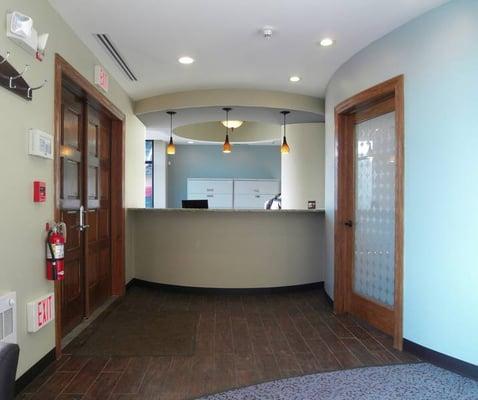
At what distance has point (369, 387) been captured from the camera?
94.2 inches

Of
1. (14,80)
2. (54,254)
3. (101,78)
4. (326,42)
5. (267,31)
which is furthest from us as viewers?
(101,78)

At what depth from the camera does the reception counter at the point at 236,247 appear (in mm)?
4754

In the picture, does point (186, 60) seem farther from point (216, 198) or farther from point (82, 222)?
point (216, 198)

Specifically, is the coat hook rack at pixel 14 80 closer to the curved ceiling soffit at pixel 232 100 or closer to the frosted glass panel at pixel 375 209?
the curved ceiling soffit at pixel 232 100

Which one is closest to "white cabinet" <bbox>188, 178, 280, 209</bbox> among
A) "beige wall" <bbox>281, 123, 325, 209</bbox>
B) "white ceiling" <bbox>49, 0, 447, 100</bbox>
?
"beige wall" <bbox>281, 123, 325, 209</bbox>

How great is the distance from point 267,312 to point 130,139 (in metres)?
2.95

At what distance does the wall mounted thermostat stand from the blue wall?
22.8 feet

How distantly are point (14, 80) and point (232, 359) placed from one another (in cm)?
241

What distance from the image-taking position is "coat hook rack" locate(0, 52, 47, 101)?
82.0 inches

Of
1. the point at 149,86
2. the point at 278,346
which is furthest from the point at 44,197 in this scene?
the point at 149,86

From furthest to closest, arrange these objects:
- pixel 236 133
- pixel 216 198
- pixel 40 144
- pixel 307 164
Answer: pixel 216 198
pixel 236 133
pixel 307 164
pixel 40 144

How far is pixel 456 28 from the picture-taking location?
8.50ft

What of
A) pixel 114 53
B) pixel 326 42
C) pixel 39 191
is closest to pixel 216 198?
pixel 114 53

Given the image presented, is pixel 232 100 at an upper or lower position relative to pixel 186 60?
lower
